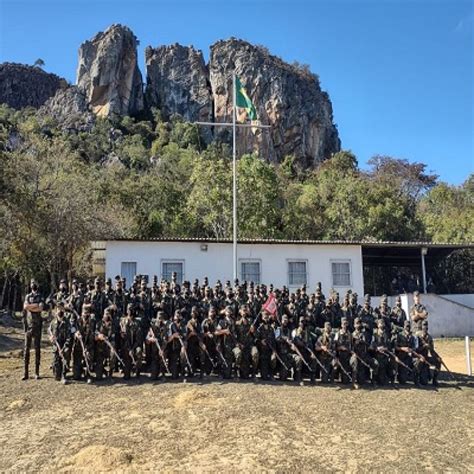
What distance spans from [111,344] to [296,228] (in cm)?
2327

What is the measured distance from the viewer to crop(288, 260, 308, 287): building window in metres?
20.4

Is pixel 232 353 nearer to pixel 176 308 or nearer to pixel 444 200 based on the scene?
pixel 176 308

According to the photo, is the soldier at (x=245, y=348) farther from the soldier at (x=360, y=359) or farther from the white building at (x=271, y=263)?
the white building at (x=271, y=263)

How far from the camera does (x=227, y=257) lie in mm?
19766

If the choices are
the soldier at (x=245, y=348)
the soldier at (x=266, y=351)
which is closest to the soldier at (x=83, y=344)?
the soldier at (x=245, y=348)

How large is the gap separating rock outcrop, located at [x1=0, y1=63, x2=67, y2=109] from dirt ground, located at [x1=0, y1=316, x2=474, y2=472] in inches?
3106

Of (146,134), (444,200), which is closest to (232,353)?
(444,200)

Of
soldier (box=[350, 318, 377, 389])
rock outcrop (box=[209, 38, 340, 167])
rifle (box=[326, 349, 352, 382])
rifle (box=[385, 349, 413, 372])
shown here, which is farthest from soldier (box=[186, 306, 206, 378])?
rock outcrop (box=[209, 38, 340, 167])

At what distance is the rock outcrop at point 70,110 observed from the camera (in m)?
66.2

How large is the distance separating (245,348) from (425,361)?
408 centimetres

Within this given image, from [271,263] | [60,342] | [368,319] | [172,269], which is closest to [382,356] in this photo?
[368,319]

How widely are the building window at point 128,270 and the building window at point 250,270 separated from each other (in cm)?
405

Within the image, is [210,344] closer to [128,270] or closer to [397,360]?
[397,360]

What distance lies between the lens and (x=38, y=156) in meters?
26.2
